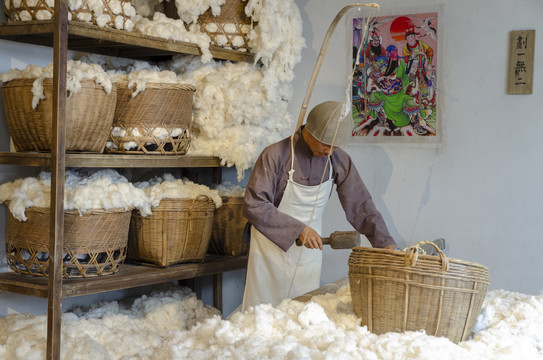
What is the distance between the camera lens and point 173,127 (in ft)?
11.3

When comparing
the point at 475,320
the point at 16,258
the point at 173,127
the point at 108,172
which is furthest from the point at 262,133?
the point at 475,320

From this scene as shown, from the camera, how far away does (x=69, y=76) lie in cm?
295

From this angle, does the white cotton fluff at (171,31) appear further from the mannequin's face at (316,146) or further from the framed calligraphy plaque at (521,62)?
the framed calligraphy plaque at (521,62)

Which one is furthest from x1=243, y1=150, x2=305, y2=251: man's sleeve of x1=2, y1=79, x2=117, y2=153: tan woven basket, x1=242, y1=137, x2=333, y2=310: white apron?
x1=2, y1=79, x2=117, y2=153: tan woven basket

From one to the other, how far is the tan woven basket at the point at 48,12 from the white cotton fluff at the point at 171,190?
0.85 metres

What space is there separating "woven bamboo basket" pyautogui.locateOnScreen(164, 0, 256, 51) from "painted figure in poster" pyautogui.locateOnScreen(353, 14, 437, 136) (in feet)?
2.46

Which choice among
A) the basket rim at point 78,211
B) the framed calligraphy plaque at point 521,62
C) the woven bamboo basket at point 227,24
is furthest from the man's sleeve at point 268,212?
the framed calligraphy plaque at point 521,62

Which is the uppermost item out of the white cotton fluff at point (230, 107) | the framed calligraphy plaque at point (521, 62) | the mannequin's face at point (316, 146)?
the framed calligraphy plaque at point (521, 62)

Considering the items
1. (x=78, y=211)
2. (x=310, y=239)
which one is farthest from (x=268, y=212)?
(x=78, y=211)

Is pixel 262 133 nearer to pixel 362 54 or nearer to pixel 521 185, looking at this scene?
pixel 362 54

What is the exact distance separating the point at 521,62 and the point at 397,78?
72cm

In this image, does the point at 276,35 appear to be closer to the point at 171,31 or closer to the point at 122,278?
the point at 171,31

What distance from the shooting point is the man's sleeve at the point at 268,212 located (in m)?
3.14

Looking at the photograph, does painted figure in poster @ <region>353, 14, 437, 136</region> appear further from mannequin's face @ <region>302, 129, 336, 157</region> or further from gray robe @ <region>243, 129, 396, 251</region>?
mannequin's face @ <region>302, 129, 336, 157</region>
